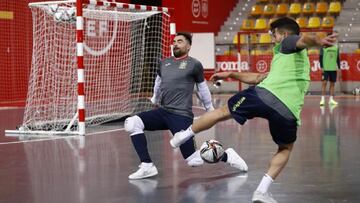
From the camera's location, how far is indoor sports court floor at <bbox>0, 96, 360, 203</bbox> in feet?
24.1

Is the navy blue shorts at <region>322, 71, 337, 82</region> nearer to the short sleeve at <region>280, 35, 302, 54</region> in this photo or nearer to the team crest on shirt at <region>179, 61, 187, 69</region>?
the team crest on shirt at <region>179, 61, 187, 69</region>

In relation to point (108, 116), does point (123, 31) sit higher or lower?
higher

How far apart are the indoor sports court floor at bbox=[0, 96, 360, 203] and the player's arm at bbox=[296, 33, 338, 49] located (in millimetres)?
1529

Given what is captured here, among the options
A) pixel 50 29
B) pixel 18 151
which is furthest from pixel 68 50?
pixel 18 151

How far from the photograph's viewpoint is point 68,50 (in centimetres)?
1548

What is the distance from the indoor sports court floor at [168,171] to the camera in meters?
7.34

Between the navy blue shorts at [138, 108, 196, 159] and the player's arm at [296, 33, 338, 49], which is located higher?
the player's arm at [296, 33, 338, 49]

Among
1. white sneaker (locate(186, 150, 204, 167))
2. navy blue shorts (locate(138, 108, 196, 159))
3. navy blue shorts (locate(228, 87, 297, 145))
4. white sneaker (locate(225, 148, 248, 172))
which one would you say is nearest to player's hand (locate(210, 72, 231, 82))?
navy blue shorts (locate(228, 87, 297, 145))

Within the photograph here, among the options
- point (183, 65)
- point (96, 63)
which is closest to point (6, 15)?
point (96, 63)

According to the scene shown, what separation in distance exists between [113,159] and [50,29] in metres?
5.78

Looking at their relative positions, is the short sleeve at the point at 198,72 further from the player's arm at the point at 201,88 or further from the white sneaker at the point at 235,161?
the white sneaker at the point at 235,161

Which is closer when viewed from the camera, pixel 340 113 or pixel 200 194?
pixel 200 194

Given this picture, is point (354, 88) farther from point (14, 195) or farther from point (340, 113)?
point (14, 195)

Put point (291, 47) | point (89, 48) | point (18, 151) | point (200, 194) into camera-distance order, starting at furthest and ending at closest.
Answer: point (89, 48) → point (18, 151) → point (200, 194) → point (291, 47)
